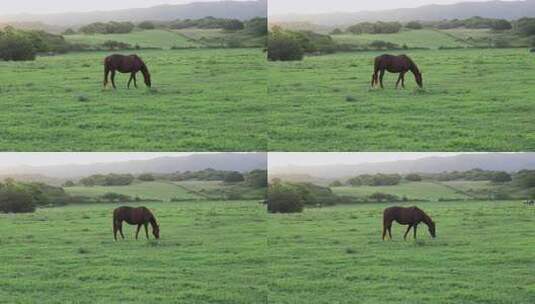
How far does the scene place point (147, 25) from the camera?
36.6 ft

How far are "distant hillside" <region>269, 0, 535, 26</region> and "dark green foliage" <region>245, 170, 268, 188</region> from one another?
1.63 m

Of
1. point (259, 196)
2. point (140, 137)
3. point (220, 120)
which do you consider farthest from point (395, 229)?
point (140, 137)

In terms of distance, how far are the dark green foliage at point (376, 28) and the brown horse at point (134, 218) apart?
2.97m

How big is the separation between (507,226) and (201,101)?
139 inches

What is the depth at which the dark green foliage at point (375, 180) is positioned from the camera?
10.9 m

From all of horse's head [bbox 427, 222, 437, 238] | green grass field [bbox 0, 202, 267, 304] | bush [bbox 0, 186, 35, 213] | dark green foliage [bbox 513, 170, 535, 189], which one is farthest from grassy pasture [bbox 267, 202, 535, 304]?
bush [bbox 0, 186, 35, 213]

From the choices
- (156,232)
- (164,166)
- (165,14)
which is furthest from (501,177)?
(165,14)

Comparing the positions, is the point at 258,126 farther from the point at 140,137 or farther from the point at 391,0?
the point at 391,0

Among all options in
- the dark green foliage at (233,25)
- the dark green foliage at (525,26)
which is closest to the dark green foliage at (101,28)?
the dark green foliage at (233,25)

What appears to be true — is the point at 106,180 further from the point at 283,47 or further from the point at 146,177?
the point at 283,47

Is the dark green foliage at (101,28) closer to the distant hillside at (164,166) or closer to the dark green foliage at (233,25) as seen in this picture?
the dark green foliage at (233,25)

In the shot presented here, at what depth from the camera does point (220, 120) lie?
10781 millimetres

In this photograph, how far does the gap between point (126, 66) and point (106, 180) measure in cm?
125

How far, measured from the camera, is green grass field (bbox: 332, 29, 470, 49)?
11.1 m
